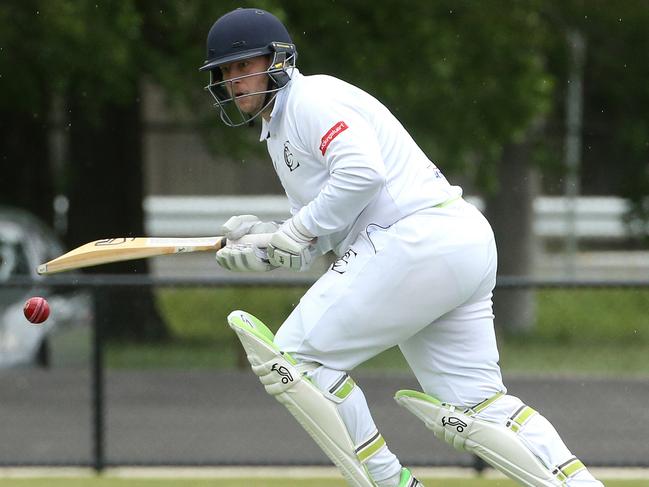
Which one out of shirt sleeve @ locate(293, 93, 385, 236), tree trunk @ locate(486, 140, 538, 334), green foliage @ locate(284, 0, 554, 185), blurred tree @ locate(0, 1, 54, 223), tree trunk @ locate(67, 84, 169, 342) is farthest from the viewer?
tree trunk @ locate(486, 140, 538, 334)

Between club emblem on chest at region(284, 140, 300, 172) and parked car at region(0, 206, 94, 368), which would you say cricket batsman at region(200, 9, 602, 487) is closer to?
club emblem on chest at region(284, 140, 300, 172)

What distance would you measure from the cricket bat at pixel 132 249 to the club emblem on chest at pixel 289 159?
0.26 m

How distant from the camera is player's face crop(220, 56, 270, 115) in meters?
4.66

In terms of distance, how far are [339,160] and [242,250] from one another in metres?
0.51

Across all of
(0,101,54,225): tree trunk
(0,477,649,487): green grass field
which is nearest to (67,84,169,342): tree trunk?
(0,101,54,225): tree trunk

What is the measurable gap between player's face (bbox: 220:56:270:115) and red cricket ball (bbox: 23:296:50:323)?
1033 millimetres

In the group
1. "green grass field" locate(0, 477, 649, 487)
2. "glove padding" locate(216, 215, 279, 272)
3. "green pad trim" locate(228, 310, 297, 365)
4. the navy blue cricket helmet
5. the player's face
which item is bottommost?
"green grass field" locate(0, 477, 649, 487)

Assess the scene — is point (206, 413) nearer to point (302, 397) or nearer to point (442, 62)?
point (302, 397)

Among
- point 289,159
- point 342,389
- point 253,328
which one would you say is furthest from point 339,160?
point 342,389

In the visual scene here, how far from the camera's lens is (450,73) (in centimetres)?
1309

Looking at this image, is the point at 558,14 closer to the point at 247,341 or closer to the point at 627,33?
the point at 627,33

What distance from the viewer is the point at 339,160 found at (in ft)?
14.3

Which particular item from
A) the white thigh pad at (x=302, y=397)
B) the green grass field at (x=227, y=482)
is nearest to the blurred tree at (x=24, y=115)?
the green grass field at (x=227, y=482)

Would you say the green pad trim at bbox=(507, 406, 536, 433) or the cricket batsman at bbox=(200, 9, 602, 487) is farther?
the green pad trim at bbox=(507, 406, 536, 433)
